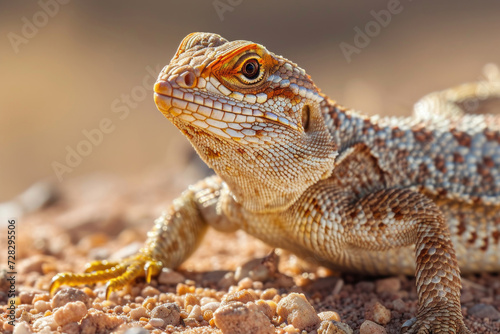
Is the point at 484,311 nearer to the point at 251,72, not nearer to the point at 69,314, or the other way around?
the point at 251,72

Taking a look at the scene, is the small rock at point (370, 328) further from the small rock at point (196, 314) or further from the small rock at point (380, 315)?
the small rock at point (196, 314)

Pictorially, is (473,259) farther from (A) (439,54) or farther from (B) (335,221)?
(A) (439,54)

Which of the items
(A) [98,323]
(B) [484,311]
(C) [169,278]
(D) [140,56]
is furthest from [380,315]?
(D) [140,56]

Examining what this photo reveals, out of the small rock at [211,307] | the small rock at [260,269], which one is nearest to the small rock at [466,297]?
the small rock at [260,269]

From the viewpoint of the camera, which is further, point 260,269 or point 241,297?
point 260,269

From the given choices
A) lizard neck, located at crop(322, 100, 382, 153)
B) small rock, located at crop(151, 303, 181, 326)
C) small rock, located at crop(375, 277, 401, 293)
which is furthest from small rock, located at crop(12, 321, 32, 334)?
small rock, located at crop(375, 277, 401, 293)

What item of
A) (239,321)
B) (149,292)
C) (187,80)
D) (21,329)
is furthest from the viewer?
(149,292)

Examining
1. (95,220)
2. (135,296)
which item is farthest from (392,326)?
(95,220)

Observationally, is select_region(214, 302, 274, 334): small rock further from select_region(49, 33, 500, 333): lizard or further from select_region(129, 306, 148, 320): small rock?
select_region(49, 33, 500, 333): lizard
